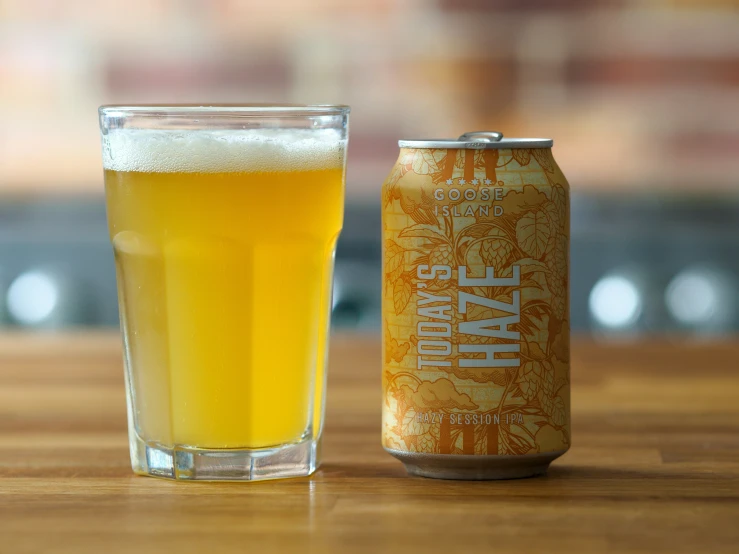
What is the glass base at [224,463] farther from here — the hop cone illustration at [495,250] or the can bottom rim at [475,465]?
the hop cone illustration at [495,250]

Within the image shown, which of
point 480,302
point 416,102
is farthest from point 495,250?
point 416,102

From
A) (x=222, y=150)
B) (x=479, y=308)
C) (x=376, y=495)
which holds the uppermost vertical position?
(x=222, y=150)

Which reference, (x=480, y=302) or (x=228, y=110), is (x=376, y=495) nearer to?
(x=480, y=302)

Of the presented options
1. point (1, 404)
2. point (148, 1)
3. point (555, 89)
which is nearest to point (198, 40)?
point (148, 1)

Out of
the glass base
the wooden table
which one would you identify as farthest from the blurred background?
the glass base

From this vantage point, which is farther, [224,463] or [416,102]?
[416,102]

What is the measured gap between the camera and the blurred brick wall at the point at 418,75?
2.68 metres

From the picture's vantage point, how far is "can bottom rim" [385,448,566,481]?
910 millimetres

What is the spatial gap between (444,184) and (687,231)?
1.93m

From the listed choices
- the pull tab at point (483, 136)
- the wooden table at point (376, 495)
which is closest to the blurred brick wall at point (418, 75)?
the wooden table at point (376, 495)

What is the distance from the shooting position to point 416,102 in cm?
270

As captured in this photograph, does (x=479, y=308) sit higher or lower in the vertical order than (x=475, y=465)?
higher

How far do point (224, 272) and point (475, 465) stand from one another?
0.81 ft

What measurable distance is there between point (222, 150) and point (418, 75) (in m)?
1.82
